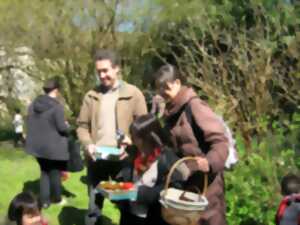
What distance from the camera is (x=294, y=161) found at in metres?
6.85

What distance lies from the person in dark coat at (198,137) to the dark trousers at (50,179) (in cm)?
352

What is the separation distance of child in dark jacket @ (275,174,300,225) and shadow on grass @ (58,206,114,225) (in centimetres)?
260

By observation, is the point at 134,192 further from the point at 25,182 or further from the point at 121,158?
the point at 25,182

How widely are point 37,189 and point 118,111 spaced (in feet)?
11.5

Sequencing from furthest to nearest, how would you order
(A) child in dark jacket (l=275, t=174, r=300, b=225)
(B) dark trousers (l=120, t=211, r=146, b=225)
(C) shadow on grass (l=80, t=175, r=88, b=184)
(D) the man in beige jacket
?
(C) shadow on grass (l=80, t=175, r=88, b=184), (D) the man in beige jacket, (A) child in dark jacket (l=275, t=174, r=300, b=225), (B) dark trousers (l=120, t=211, r=146, b=225)

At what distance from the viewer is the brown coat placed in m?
4.12

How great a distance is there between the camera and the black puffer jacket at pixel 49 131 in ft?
24.9

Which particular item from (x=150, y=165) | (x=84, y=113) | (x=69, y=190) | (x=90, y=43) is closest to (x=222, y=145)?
(x=150, y=165)

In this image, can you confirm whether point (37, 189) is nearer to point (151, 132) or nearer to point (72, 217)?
point (72, 217)

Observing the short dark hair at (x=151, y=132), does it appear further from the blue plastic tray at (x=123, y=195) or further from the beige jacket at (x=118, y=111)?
the beige jacket at (x=118, y=111)

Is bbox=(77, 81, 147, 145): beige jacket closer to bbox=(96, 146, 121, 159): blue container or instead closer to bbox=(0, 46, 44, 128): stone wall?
bbox=(96, 146, 121, 159): blue container

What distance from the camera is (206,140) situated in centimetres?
415

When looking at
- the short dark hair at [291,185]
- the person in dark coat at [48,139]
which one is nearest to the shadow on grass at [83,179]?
the person in dark coat at [48,139]

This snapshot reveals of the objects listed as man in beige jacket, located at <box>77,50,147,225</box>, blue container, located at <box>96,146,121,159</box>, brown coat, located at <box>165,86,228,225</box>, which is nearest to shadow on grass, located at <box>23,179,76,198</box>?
man in beige jacket, located at <box>77,50,147,225</box>
